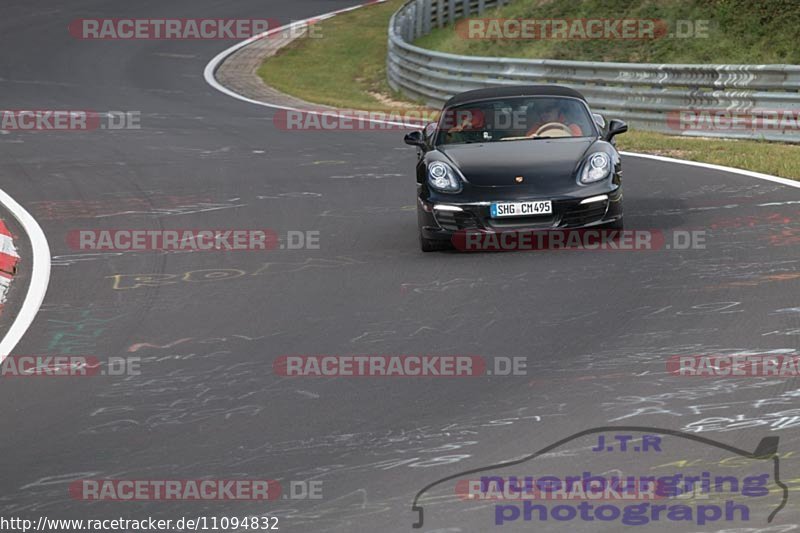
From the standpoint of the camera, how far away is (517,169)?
11438 mm

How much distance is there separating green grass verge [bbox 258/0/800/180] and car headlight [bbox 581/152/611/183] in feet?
11.9

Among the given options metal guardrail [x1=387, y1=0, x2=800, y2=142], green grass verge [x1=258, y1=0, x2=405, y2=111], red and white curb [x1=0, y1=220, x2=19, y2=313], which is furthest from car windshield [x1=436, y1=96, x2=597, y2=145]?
green grass verge [x1=258, y1=0, x2=405, y2=111]

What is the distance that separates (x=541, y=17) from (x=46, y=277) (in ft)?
65.6

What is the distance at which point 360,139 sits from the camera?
1948 centimetres

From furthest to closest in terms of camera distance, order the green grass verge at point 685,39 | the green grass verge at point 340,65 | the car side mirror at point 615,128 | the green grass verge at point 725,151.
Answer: the green grass verge at point 340,65, the green grass verge at point 685,39, the green grass verge at point 725,151, the car side mirror at point 615,128

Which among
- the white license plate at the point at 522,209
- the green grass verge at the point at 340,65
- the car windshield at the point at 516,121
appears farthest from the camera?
the green grass verge at the point at 340,65

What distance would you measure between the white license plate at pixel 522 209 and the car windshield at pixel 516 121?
1267 mm

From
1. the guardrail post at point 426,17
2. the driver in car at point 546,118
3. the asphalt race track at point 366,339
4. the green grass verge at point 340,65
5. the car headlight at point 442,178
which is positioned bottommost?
the asphalt race track at point 366,339

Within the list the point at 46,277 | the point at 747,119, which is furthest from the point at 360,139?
the point at 46,277

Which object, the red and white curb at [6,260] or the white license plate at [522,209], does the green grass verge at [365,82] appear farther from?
the red and white curb at [6,260]

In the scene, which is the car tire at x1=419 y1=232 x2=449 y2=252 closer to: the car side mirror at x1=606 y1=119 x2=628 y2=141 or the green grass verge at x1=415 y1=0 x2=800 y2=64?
the car side mirror at x1=606 y1=119 x2=628 y2=141

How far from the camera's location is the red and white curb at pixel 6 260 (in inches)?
421

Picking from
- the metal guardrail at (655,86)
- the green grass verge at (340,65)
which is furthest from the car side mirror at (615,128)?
the green grass verge at (340,65)

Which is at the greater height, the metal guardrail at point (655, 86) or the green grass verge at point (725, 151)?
the metal guardrail at point (655, 86)
